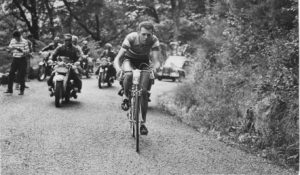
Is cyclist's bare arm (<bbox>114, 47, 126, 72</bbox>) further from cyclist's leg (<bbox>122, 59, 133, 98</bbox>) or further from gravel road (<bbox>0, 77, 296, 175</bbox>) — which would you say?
gravel road (<bbox>0, 77, 296, 175</bbox>)

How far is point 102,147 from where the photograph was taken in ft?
25.4

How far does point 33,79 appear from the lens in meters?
20.6

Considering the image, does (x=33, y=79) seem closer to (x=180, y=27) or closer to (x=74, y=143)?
(x=74, y=143)

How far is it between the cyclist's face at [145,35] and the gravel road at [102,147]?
72.6 inches

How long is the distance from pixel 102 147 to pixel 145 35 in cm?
211

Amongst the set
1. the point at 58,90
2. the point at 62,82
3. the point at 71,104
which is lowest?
the point at 71,104

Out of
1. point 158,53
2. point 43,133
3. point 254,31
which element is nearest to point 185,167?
point 158,53

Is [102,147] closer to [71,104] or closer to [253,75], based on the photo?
[253,75]

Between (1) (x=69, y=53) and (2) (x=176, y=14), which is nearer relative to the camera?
(1) (x=69, y=53)

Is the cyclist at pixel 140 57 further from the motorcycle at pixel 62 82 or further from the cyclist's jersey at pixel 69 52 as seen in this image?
the cyclist's jersey at pixel 69 52

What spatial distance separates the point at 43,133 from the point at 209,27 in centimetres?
779

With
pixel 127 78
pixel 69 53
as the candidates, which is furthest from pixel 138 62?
pixel 69 53

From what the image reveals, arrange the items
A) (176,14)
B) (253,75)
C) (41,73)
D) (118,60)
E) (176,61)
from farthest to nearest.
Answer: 1. (176,14)
2. (176,61)
3. (41,73)
4. (253,75)
5. (118,60)

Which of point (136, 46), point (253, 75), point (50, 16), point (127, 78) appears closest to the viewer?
point (127, 78)
